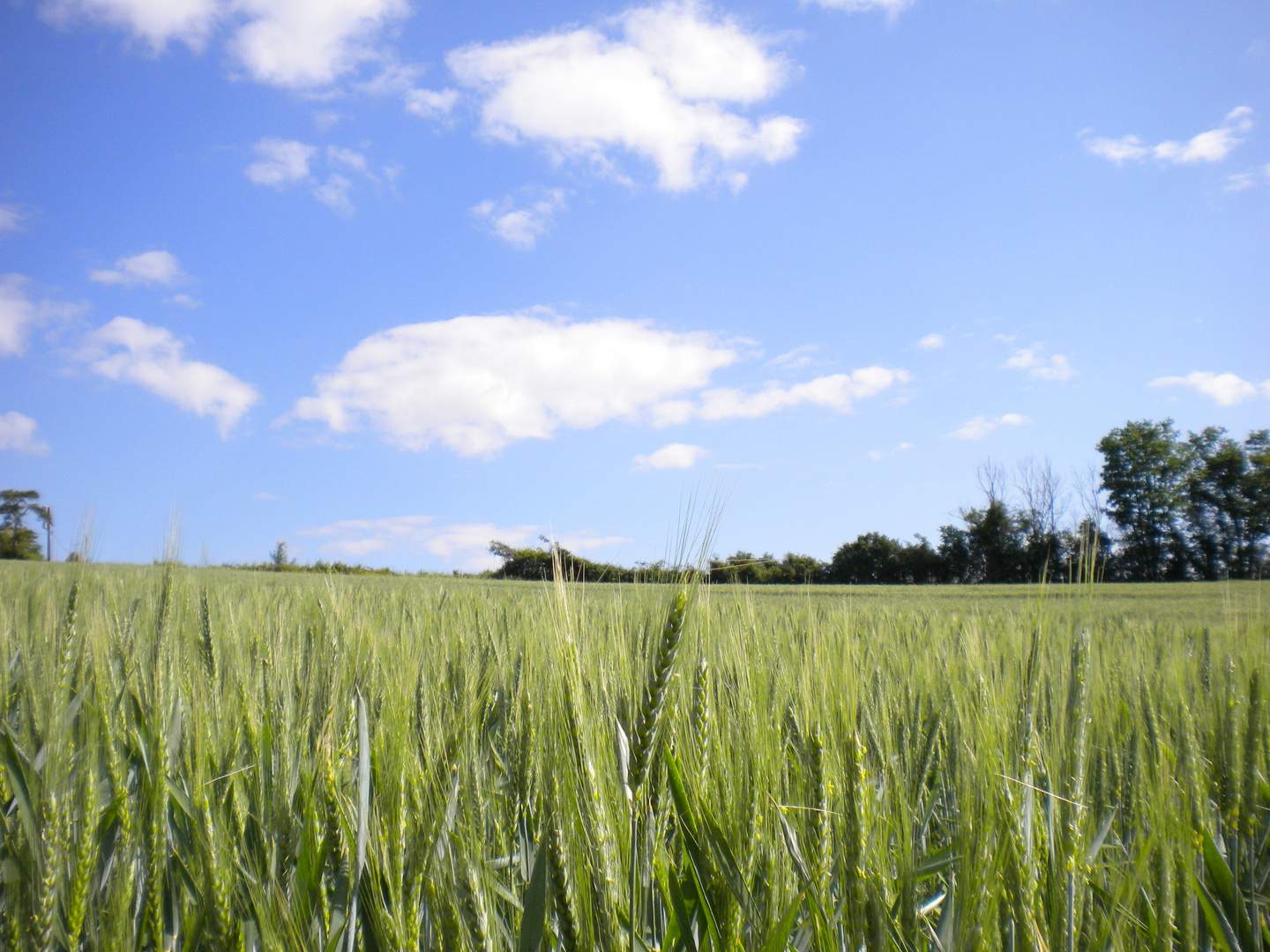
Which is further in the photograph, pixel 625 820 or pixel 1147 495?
pixel 1147 495

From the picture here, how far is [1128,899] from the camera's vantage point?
2.88 feet

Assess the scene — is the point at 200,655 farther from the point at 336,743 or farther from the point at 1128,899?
the point at 1128,899

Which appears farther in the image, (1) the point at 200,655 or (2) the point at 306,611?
(2) the point at 306,611

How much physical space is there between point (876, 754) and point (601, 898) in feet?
3.71

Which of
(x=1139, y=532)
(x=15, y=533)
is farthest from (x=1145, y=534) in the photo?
→ (x=15, y=533)

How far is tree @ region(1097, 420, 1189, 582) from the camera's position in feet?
109

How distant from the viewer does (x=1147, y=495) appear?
34.7m

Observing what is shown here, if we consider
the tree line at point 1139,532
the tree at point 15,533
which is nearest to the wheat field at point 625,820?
the tree line at point 1139,532

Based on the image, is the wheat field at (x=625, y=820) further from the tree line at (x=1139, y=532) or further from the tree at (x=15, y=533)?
the tree at (x=15, y=533)

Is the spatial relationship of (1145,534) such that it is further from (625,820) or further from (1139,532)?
(625,820)

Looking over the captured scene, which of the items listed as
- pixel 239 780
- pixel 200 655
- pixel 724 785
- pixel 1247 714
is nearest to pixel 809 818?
pixel 724 785

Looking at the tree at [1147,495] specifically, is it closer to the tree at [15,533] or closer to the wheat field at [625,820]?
the wheat field at [625,820]

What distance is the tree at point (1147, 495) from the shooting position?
3331 cm

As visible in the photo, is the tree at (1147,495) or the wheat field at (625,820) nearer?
the wheat field at (625,820)
